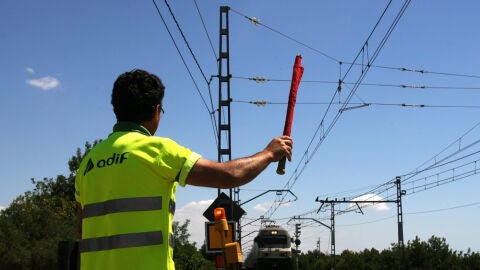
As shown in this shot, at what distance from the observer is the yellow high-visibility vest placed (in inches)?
97.3

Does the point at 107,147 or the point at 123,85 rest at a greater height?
the point at 123,85

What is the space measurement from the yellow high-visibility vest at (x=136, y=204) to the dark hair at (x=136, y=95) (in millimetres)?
162

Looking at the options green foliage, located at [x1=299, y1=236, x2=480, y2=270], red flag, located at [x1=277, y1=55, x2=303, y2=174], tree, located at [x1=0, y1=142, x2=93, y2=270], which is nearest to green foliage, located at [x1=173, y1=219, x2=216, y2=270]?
tree, located at [x1=0, y1=142, x2=93, y2=270]

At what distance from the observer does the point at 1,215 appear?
3612 cm

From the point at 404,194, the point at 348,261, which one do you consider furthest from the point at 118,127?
the point at 348,261

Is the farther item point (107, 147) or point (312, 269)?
→ point (312, 269)

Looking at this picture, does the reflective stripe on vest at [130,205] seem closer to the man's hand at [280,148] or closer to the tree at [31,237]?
the man's hand at [280,148]

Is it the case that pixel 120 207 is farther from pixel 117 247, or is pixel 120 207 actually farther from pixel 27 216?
pixel 27 216

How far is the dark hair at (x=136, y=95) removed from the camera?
2.72 meters

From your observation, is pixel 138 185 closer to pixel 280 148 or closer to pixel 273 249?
pixel 280 148

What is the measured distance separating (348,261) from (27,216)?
34.6 m

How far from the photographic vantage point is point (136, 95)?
2.71 meters

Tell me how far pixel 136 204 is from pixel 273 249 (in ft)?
143

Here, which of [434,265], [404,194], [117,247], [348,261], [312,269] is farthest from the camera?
[312,269]
